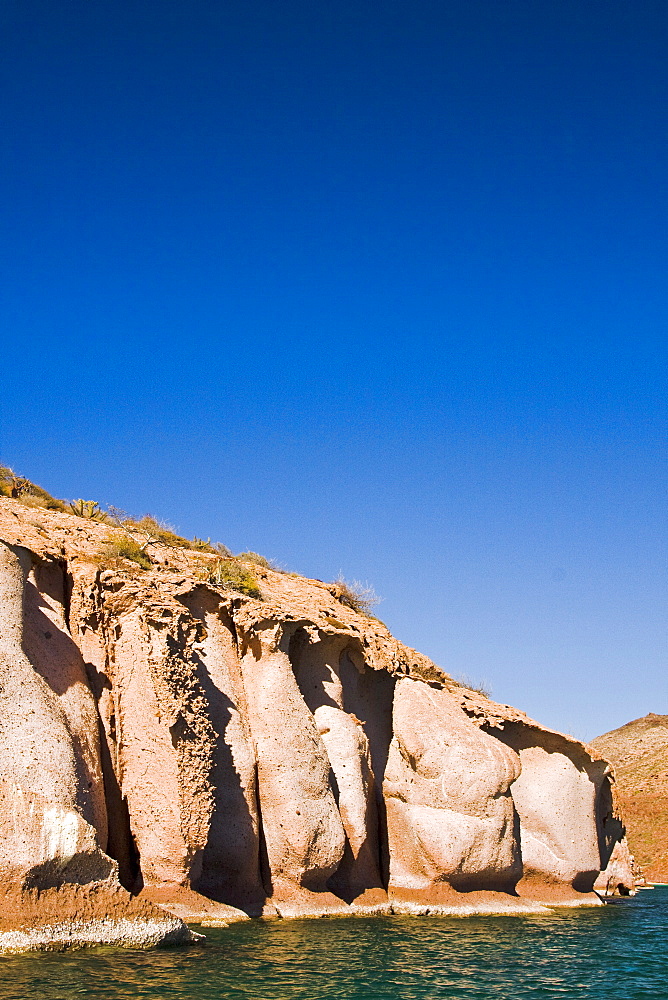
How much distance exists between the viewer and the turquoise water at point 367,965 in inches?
450

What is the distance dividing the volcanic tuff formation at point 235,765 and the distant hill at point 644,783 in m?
13.9

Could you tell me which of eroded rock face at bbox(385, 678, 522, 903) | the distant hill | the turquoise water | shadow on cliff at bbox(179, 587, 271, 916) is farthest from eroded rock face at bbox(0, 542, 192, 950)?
the distant hill

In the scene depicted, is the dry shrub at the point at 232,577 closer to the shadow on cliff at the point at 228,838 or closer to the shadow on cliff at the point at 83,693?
the shadow on cliff at the point at 228,838

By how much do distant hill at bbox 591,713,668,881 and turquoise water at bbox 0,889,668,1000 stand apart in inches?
692

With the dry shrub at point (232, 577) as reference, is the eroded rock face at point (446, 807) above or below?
below

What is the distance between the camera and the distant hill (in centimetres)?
4422

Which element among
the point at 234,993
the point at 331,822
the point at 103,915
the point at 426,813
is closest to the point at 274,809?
the point at 331,822

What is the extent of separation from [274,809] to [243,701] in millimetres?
2276

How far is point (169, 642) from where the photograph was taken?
17031mm

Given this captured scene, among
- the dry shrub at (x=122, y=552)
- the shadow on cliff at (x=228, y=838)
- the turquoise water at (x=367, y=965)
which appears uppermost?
the dry shrub at (x=122, y=552)

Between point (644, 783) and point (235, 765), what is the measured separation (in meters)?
41.3

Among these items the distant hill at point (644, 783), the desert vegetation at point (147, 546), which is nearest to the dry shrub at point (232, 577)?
the desert vegetation at point (147, 546)

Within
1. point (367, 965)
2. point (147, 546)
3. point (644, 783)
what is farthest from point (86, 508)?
point (644, 783)

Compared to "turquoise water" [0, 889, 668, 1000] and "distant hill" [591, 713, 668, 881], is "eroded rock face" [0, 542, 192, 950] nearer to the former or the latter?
"turquoise water" [0, 889, 668, 1000]
